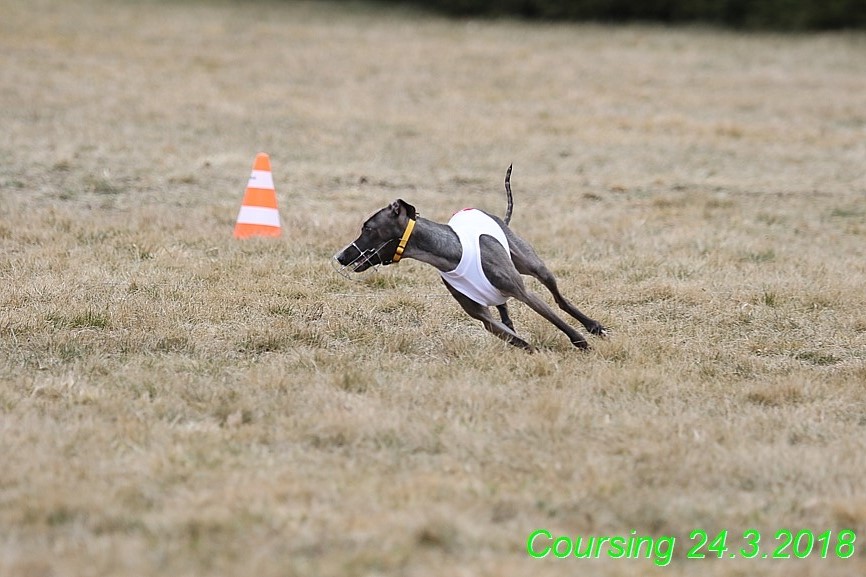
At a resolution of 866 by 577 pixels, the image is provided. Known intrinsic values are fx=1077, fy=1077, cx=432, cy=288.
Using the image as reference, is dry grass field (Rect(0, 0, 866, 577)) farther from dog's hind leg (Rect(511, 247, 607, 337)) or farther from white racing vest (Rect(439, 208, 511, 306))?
white racing vest (Rect(439, 208, 511, 306))

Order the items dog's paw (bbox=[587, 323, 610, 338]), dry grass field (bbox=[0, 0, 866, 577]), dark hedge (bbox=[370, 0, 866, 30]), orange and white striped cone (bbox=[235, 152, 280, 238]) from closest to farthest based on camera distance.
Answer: dry grass field (bbox=[0, 0, 866, 577]) → dog's paw (bbox=[587, 323, 610, 338]) → orange and white striped cone (bbox=[235, 152, 280, 238]) → dark hedge (bbox=[370, 0, 866, 30])

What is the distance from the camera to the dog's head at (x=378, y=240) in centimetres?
666

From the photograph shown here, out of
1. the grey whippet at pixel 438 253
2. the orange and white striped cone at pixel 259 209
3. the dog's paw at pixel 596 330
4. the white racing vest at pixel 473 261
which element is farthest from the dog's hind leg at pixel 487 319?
the orange and white striped cone at pixel 259 209

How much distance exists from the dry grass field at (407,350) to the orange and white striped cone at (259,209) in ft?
0.84

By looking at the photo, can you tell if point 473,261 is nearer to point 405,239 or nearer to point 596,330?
point 405,239

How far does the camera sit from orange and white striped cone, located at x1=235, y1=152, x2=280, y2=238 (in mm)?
10016

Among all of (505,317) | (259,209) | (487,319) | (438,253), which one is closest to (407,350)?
(487,319)

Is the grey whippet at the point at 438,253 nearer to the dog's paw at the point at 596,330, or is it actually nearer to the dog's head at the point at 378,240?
the dog's head at the point at 378,240

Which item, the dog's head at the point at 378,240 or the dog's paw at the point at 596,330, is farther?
the dog's paw at the point at 596,330

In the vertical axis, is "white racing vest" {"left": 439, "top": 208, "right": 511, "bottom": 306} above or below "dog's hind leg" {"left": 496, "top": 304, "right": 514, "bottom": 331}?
above

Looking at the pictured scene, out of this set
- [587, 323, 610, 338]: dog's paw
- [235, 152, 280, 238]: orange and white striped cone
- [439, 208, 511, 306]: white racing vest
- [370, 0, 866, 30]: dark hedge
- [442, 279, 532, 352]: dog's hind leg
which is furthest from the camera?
[370, 0, 866, 30]: dark hedge

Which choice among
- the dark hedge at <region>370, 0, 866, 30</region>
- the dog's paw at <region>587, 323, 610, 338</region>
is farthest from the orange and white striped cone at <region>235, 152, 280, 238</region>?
the dark hedge at <region>370, 0, 866, 30</region>

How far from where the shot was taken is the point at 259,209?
33.1ft

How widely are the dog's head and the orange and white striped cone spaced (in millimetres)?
3502
